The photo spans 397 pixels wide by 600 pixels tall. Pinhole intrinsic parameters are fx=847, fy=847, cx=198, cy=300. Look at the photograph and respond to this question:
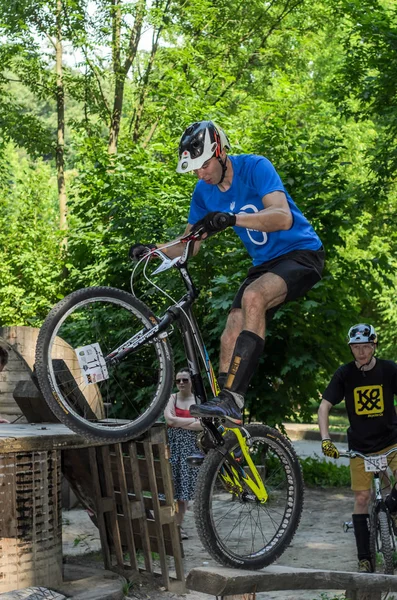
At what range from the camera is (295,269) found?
4.20 m

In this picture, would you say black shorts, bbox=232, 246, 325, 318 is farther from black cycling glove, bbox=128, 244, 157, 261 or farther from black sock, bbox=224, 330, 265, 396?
black cycling glove, bbox=128, 244, 157, 261

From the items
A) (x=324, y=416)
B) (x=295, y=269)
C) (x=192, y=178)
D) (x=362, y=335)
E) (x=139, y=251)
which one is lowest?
(x=324, y=416)

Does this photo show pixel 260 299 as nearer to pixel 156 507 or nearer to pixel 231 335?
pixel 231 335

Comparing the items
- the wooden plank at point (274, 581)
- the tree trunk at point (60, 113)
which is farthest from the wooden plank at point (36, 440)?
the tree trunk at point (60, 113)

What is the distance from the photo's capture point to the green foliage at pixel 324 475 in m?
12.9

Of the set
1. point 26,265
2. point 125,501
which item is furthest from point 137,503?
point 26,265

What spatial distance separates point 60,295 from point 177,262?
11239 mm

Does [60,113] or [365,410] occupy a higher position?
[60,113]

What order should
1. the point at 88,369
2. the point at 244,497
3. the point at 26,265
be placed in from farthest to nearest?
the point at 26,265 → the point at 244,497 → the point at 88,369

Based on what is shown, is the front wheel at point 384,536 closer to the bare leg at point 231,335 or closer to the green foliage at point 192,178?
the bare leg at point 231,335

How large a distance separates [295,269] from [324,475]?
9.53 m

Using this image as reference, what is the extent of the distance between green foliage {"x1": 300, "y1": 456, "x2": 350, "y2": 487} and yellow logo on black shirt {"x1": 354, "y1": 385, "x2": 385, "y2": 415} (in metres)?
5.96

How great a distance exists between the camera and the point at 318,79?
100 feet

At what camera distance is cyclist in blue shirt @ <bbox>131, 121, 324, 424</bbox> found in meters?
4.08
